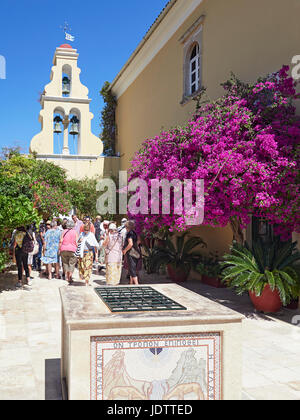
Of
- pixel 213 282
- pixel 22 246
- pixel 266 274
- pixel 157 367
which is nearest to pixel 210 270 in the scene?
pixel 213 282

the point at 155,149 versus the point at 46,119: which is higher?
the point at 46,119

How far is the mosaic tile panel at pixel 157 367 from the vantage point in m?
3.21

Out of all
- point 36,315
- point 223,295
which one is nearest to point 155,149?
point 223,295

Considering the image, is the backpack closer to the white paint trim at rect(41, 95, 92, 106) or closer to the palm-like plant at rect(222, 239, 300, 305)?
the palm-like plant at rect(222, 239, 300, 305)

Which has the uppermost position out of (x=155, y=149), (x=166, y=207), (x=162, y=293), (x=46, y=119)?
(x=46, y=119)

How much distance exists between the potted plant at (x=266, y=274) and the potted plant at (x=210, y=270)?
2633 mm

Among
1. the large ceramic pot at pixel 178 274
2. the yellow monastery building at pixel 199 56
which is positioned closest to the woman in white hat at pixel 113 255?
the large ceramic pot at pixel 178 274

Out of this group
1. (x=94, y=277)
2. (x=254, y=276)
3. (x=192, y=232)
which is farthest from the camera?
(x=192, y=232)

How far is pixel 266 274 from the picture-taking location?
281 inches

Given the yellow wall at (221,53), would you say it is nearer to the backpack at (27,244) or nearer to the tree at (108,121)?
the tree at (108,121)

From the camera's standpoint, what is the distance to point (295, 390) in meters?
4.23

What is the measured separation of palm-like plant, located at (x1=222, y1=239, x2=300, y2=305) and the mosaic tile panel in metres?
3.65
